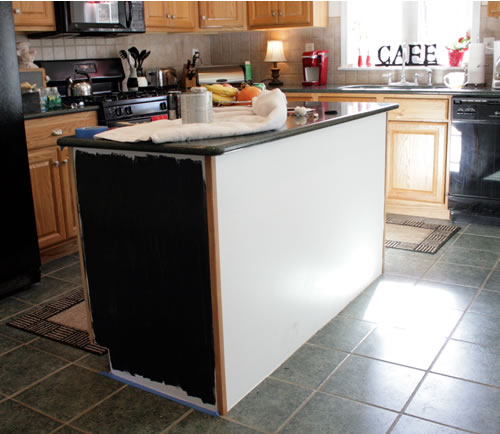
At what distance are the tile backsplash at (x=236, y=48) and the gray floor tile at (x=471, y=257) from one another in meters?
1.68

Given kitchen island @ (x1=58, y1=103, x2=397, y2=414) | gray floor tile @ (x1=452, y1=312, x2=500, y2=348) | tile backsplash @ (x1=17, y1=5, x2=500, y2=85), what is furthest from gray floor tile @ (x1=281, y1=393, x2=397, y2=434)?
tile backsplash @ (x1=17, y1=5, x2=500, y2=85)

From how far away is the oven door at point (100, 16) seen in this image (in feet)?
13.5

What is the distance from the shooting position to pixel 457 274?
340 centimetres

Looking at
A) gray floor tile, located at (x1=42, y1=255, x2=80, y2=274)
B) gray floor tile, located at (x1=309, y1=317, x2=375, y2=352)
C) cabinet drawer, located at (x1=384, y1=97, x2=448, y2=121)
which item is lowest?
gray floor tile, located at (x1=309, y1=317, x2=375, y2=352)

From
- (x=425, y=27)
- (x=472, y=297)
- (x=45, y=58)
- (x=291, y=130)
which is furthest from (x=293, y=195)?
(x=425, y=27)

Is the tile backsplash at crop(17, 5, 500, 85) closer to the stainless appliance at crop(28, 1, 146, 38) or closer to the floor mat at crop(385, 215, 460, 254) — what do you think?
the stainless appliance at crop(28, 1, 146, 38)

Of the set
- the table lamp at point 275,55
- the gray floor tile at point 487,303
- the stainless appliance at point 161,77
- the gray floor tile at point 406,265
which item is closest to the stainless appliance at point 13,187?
the gray floor tile at point 406,265

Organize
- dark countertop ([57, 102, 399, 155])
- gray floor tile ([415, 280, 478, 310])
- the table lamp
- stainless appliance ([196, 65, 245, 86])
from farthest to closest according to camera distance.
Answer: the table lamp < stainless appliance ([196, 65, 245, 86]) < gray floor tile ([415, 280, 478, 310]) < dark countertop ([57, 102, 399, 155])

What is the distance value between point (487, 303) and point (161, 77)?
11.1ft

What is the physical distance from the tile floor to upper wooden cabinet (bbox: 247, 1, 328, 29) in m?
2.88

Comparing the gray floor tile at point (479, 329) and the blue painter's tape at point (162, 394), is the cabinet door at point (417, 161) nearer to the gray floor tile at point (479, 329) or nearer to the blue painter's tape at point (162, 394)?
the gray floor tile at point (479, 329)

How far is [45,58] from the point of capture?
4449 mm

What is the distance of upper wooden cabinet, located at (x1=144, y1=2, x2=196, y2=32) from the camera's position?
15.8 feet

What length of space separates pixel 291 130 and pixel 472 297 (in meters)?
1.47
